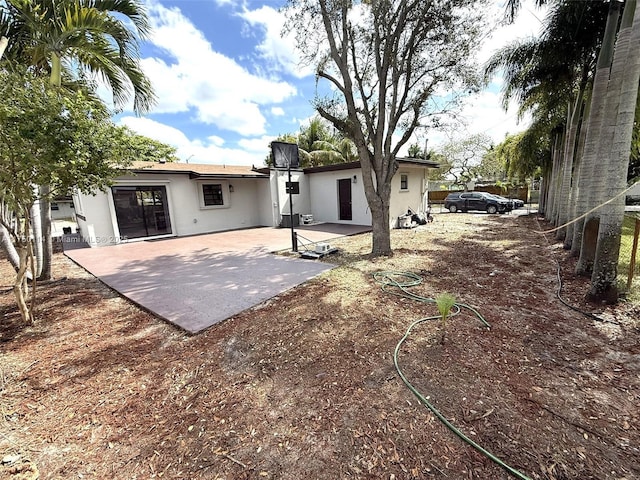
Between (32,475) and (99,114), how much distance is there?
368 centimetres

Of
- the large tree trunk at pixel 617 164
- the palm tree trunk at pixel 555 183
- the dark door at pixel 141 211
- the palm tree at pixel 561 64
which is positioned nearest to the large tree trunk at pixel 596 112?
the large tree trunk at pixel 617 164

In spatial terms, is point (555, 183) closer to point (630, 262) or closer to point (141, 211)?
point (630, 262)

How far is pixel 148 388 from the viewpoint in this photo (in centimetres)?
263

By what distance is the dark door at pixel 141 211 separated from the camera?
1073 centimetres

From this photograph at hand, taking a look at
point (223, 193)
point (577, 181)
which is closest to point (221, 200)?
point (223, 193)

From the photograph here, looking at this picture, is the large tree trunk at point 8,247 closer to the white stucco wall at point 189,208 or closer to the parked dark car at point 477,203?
the white stucco wall at point 189,208

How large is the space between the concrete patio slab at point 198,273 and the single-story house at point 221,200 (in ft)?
4.35

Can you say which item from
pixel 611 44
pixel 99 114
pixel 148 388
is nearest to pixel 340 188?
pixel 611 44

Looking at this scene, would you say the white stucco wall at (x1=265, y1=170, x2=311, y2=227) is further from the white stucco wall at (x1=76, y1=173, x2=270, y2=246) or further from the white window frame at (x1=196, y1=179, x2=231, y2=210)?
the white window frame at (x1=196, y1=179, x2=231, y2=210)

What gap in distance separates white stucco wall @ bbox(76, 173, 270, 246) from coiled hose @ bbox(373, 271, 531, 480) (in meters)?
9.16

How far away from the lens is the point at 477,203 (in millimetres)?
19219

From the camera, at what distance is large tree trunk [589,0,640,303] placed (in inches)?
147

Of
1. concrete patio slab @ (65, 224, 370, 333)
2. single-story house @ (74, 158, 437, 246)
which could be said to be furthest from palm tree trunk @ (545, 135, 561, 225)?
concrete patio slab @ (65, 224, 370, 333)

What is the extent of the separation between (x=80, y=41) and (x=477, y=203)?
20925mm
